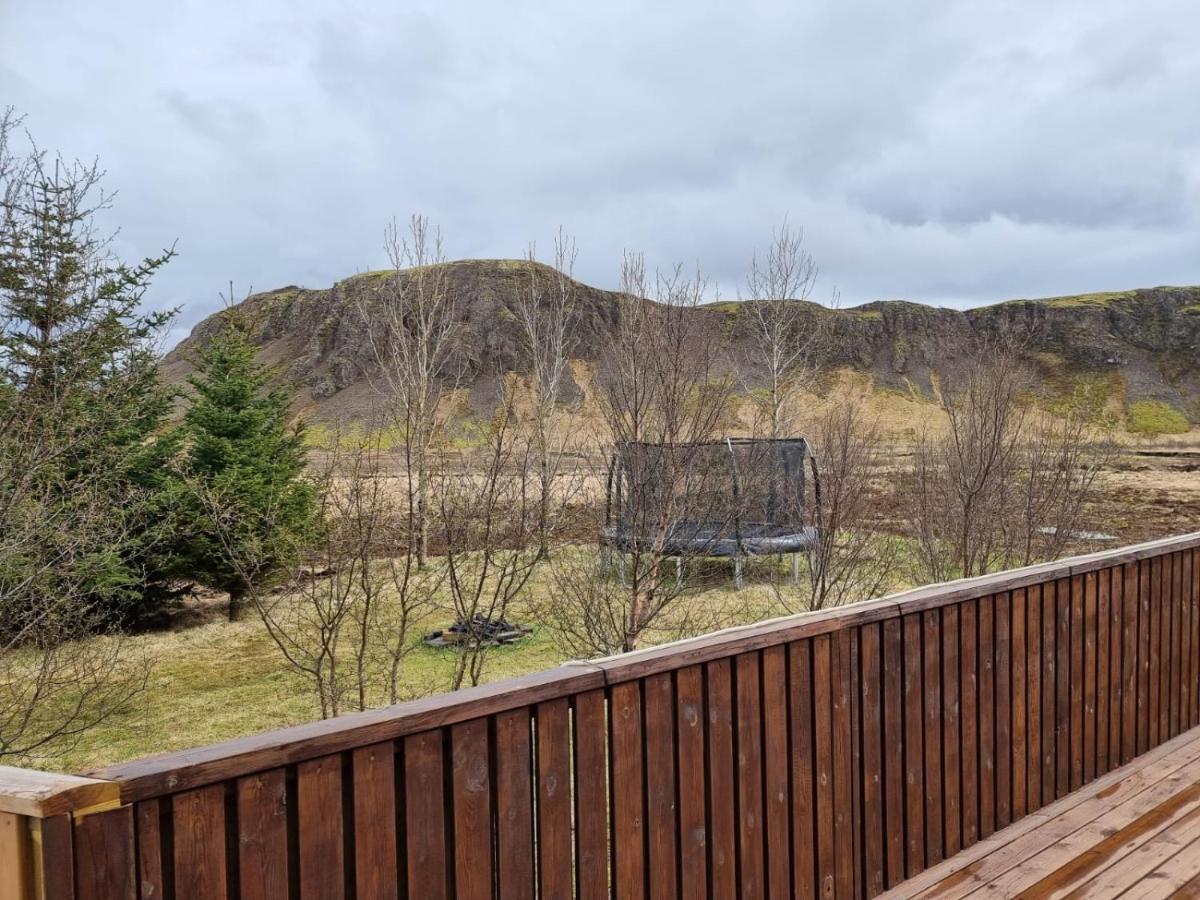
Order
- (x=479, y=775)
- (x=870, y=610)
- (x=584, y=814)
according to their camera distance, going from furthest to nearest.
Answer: (x=870, y=610)
(x=584, y=814)
(x=479, y=775)

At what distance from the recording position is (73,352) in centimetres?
738

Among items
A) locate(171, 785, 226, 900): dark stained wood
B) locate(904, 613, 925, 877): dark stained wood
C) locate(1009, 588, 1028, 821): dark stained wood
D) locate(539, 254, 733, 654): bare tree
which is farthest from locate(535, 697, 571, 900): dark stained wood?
locate(539, 254, 733, 654): bare tree

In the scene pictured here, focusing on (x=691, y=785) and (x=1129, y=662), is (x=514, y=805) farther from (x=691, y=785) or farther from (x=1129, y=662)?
(x=1129, y=662)

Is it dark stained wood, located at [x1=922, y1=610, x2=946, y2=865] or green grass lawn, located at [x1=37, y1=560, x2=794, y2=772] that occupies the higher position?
dark stained wood, located at [x1=922, y1=610, x2=946, y2=865]

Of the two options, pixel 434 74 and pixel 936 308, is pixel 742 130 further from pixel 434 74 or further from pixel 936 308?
pixel 936 308

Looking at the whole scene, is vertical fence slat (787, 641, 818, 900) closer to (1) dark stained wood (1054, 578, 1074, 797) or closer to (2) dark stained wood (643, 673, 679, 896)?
(2) dark stained wood (643, 673, 679, 896)

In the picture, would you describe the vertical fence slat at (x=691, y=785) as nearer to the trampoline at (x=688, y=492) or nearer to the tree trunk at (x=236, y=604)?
the trampoline at (x=688, y=492)

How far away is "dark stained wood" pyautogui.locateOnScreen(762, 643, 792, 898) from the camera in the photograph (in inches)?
85.2

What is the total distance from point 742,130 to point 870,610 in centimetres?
3772

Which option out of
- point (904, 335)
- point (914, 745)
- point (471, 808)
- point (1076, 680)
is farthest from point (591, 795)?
point (904, 335)

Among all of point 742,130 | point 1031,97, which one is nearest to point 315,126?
point 742,130

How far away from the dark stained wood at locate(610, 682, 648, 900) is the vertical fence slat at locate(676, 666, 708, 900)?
4.7 inches

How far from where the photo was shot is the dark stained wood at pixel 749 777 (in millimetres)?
2105

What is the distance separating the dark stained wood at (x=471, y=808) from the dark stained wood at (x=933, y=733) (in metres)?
1.54
